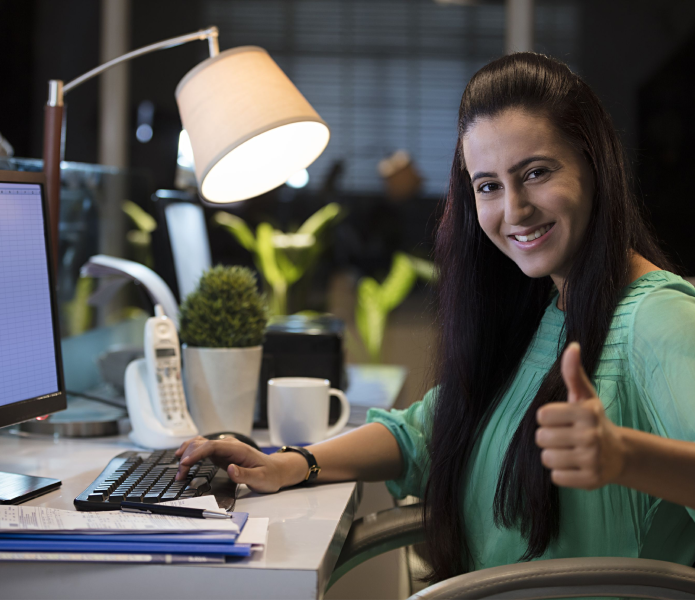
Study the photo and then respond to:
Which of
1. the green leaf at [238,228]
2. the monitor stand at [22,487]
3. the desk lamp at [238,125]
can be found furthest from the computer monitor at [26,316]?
the green leaf at [238,228]

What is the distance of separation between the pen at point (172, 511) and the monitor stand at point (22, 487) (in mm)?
168

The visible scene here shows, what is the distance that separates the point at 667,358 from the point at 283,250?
2521 millimetres

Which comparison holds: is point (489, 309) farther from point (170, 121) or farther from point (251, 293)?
point (170, 121)

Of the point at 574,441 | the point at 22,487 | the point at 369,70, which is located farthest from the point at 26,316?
the point at 369,70

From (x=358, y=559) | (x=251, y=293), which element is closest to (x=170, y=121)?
(x=251, y=293)

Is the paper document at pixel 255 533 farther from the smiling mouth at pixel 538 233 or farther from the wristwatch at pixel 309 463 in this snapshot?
the smiling mouth at pixel 538 233

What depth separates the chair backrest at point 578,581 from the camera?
809 mm

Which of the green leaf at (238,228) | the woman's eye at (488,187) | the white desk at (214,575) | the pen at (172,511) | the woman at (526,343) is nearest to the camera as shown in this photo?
the white desk at (214,575)

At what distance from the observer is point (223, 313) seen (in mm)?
1333

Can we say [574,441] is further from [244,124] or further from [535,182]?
[244,124]

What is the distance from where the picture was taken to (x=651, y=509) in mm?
946

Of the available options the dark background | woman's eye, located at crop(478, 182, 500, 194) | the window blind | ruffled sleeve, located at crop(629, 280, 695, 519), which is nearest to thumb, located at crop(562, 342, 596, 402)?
ruffled sleeve, located at crop(629, 280, 695, 519)

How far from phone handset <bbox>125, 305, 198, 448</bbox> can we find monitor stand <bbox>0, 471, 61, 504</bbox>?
0.81 ft

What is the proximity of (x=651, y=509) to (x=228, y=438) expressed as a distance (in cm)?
60
